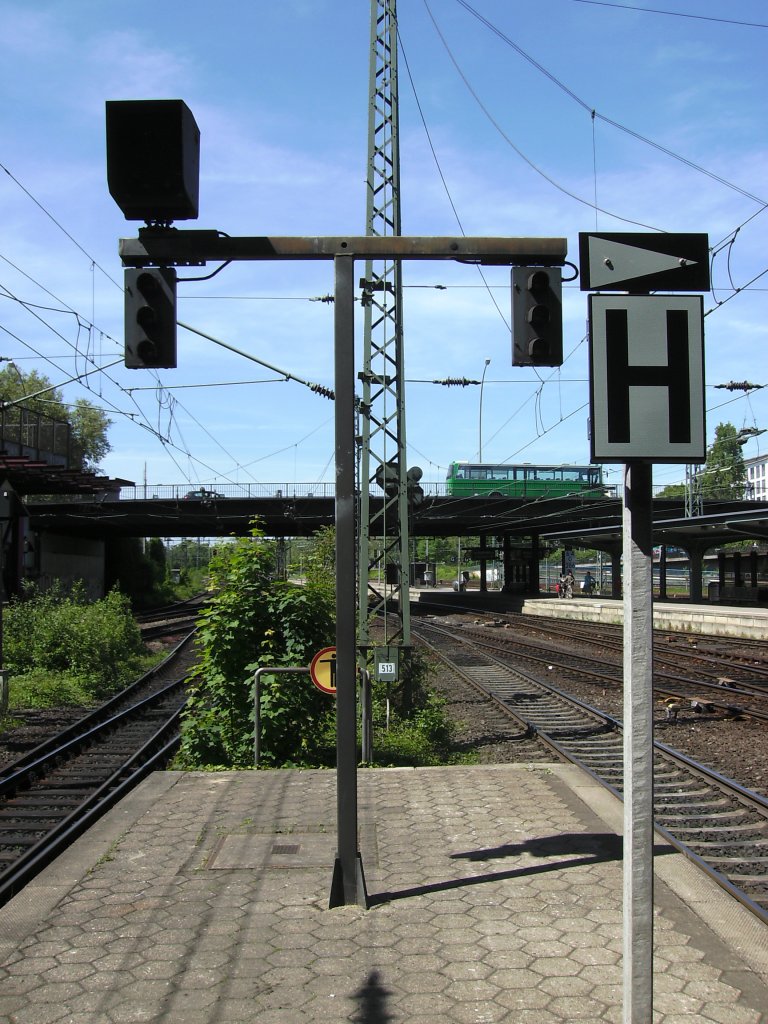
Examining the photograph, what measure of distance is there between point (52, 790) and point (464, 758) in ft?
14.5

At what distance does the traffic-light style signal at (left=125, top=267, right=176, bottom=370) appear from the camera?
5.32m

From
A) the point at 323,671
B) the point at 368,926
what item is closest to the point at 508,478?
the point at 323,671

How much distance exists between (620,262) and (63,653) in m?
18.1

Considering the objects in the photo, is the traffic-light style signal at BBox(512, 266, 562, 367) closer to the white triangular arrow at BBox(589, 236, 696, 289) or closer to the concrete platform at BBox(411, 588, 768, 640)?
the white triangular arrow at BBox(589, 236, 696, 289)

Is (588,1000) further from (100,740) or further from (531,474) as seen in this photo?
(531,474)

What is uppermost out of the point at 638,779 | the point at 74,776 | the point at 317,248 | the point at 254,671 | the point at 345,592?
the point at 317,248

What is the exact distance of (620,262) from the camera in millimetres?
3283

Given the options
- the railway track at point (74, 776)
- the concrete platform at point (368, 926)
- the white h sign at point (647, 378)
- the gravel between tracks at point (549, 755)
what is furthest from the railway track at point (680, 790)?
the railway track at point (74, 776)

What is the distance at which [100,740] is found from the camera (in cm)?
1207

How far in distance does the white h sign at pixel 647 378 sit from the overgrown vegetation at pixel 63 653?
14033 millimetres

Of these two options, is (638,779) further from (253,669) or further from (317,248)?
(253,669)

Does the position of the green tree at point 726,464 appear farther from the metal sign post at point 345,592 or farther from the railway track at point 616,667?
the metal sign post at point 345,592

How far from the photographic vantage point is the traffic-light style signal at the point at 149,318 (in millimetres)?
5324

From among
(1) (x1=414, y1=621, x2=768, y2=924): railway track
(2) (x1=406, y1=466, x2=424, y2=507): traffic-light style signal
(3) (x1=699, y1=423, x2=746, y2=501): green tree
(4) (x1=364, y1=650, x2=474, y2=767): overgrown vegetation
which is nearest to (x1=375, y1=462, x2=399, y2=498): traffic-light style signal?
(2) (x1=406, y1=466, x2=424, y2=507): traffic-light style signal
